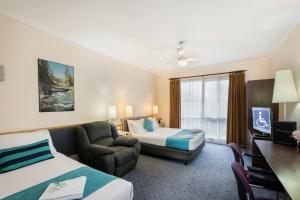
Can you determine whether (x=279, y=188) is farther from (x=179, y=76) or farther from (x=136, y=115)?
(x=179, y=76)

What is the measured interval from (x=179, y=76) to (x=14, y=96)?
4806 mm

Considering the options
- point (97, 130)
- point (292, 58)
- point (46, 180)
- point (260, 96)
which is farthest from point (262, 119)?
point (46, 180)

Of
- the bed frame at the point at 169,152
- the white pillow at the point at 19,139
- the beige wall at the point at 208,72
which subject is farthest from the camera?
the beige wall at the point at 208,72

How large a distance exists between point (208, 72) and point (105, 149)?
4.26 meters

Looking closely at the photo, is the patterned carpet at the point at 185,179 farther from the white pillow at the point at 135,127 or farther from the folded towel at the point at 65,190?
the folded towel at the point at 65,190

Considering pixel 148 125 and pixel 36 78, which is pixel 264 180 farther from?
pixel 36 78

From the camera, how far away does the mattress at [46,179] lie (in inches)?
50.9

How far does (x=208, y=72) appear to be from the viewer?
A: 505 centimetres

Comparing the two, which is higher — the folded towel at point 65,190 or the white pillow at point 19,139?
the white pillow at point 19,139

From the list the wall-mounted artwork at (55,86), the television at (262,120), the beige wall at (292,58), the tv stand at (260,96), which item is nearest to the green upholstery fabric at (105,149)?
the wall-mounted artwork at (55,86)

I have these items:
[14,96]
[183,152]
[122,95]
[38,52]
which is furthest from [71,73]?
[183,152]

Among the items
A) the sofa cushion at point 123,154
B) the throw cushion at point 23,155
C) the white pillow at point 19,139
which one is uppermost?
the white pillow at point 19,139

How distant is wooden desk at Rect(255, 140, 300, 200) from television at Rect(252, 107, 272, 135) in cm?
76

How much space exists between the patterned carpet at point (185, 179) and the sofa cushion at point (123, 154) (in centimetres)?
36
